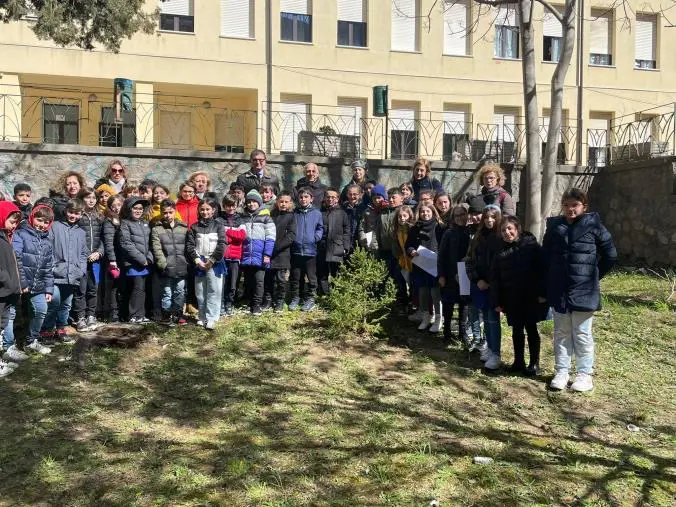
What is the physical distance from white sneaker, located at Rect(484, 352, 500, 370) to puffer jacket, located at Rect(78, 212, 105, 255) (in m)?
4.30

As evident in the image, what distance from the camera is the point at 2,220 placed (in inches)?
257

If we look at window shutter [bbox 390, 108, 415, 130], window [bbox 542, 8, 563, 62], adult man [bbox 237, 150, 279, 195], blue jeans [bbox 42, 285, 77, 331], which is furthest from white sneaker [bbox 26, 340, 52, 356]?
window [bbox 542, 8, 563, 62]

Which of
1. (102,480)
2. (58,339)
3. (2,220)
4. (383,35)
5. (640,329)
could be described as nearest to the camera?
(102,480)

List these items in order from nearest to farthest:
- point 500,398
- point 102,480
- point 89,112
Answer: point 102,480
point 500,398
point 89,112

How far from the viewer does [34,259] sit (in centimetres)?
659

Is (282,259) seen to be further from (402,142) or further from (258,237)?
(402,142)

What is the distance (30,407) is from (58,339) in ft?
5.66

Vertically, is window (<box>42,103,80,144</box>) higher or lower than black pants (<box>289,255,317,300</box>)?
higher

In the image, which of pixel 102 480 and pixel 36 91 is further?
pixel 36 91

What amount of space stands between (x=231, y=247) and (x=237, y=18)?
579 inches

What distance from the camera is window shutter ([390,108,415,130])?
20.9 meters

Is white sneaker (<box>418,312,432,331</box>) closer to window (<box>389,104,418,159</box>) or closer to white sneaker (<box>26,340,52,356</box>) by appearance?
white sneaker (<box>26,340,52,356</box>)

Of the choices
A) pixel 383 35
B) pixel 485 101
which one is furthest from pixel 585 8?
pixel 383 35

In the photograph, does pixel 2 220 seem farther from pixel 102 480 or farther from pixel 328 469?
pixel 328 469
